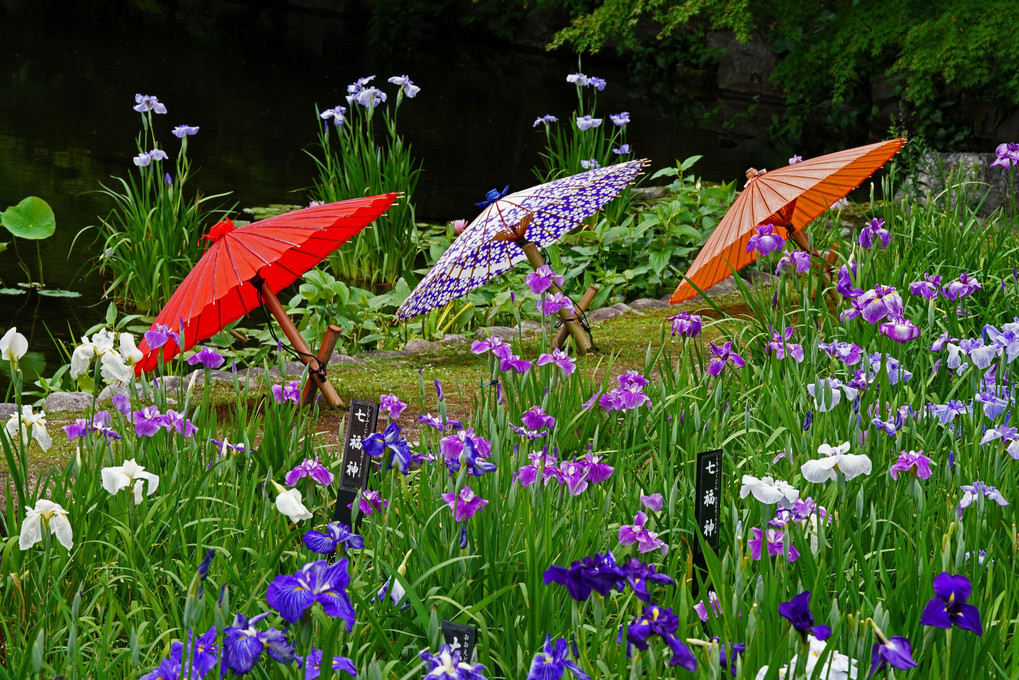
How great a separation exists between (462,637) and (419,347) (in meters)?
3.59

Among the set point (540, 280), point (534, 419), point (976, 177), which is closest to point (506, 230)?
point (540, 280)

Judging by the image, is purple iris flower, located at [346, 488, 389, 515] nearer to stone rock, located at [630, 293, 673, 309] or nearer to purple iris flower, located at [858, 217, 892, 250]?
purple iris flower, located at [858, 217, 892, 250]

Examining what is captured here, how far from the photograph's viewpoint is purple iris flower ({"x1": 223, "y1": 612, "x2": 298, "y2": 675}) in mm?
1159

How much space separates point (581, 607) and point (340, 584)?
41 cm

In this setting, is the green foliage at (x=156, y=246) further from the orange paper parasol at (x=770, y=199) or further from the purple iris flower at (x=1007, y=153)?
the purple iris flower at (x=1007, y=153)

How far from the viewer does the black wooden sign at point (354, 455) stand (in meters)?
2.10

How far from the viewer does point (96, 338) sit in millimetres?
2051

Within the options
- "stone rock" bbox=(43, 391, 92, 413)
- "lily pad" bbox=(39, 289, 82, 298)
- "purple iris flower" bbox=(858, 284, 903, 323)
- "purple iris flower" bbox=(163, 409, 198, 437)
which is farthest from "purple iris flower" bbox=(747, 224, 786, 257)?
"lily pad" bbox=(39, 289, 82, 298)

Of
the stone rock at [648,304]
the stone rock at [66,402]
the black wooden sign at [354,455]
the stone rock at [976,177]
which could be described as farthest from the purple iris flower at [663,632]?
the stone rock at [976,177]

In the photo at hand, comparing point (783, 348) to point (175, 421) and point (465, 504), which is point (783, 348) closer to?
point (465, 504)

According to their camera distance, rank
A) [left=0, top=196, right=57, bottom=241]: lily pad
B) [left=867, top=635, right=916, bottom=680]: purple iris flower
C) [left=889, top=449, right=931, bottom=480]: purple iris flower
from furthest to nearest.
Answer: [left=0, top=196, right=57, bottom=241]: lily pad
[left=889, top=449, right=931, bottom=480]: purple iris flower
[left=867, top=635, right=916, bottom=680]: purple iris flower

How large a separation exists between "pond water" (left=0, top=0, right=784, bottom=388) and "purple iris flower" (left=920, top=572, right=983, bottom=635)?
469cm

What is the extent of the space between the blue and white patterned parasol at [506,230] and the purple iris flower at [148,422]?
1.58m

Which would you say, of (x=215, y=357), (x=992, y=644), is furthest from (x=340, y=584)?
(x=215, y=357)
